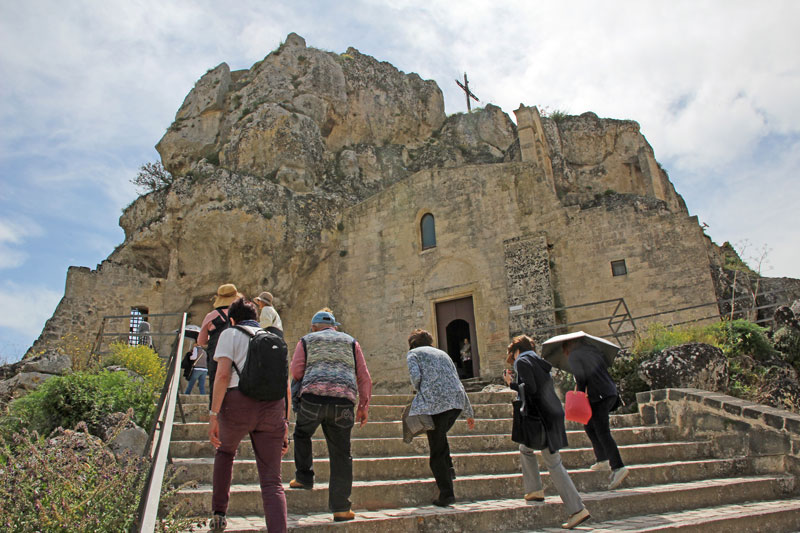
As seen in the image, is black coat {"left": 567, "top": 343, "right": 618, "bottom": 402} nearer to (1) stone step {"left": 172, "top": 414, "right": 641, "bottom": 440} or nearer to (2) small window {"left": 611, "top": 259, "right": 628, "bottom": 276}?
(1) stone step {"left": 172, "top": 414, "right": 641, "bottom": 440}

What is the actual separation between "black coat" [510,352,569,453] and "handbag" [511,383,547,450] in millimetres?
36

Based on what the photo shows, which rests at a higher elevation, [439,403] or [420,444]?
[439,403]

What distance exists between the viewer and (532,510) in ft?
16.7

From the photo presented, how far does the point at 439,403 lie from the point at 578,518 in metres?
1.48

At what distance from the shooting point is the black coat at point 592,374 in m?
5.82

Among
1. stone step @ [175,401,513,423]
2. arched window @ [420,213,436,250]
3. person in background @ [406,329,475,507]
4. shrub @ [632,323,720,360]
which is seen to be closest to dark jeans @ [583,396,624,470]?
person in background @ [406,329,475,507]

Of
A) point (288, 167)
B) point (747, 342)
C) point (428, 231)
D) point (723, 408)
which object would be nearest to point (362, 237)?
point (428, 231)

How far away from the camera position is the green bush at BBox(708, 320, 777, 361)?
9859 millimetres

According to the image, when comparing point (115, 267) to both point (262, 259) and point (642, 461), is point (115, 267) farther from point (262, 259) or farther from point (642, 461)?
point (642, 461)

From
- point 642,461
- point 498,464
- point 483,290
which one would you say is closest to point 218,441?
point 498,464

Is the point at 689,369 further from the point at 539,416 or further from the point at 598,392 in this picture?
the point at 539,416

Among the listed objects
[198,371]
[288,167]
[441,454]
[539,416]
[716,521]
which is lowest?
[716,521]

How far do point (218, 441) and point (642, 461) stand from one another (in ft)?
16.3

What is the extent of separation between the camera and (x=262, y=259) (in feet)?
56.5
